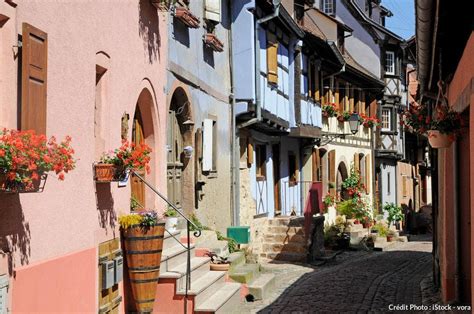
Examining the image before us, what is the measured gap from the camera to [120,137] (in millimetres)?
8258

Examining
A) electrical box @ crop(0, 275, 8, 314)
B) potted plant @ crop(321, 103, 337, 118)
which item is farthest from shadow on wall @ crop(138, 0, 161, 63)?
potted plant @ crop(321, 103, 337, 118)

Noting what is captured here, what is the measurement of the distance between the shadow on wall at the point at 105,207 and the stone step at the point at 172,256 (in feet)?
3.52

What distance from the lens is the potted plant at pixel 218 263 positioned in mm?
10117

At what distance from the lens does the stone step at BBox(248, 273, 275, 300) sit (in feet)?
36.3

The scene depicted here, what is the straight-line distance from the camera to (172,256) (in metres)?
9.02

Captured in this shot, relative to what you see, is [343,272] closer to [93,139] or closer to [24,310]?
[93,139]

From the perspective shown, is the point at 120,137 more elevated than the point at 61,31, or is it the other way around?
the point at 61,31

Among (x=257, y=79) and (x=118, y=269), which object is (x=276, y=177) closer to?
(x=257, y=79)

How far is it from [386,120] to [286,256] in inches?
652

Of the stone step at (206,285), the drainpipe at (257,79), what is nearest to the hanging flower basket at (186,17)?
the drainpipe at (257,79)

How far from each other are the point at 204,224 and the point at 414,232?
877 inches

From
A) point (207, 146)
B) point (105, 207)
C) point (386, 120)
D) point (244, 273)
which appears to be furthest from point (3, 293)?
point (386, 120)

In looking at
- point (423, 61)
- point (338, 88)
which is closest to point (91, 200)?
point (423, 61)

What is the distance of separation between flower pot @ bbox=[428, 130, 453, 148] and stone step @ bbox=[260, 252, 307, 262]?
8083 millimetres
